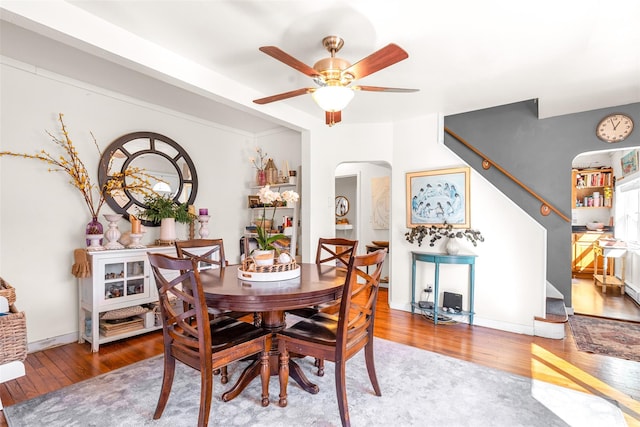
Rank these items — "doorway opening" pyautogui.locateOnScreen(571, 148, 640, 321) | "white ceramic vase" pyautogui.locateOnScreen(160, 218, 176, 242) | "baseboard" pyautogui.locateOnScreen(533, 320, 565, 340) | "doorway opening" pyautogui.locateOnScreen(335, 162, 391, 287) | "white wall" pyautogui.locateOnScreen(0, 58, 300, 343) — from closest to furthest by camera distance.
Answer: "white wall" pyautogui.locateOnScreen(0, 58, 300, 343)
"baseboard" pyautogui.locateOnScreen(533, 320, 565, 340)
"white ceramic vase" pyautogui.locateOnScreen(160, 218, 176, 242)
"doorway opening" pyautogui.locateOnScreen(571, 148, 640, 321)
"doorway opening" pyautogui.locateOnScreen(335, 162, 391, 287)

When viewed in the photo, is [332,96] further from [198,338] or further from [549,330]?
[549,330]

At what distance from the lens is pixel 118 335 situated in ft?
9.69

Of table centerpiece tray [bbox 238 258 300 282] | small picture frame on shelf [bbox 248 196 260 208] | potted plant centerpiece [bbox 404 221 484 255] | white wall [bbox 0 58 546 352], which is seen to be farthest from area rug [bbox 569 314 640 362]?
small picture frame on shelf [bbox 248 196 260 208]

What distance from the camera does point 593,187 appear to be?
6.14 metres

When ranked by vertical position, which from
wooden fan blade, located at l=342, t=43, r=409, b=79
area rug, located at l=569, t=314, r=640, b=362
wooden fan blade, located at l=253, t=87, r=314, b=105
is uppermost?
wooden fan blade, located at l=342, t=43, r=409, b=79

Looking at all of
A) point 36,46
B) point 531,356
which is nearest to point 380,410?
point 531,356

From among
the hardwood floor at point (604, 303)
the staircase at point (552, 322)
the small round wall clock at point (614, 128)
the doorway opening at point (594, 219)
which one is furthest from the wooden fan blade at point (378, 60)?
the doorway opening at point (594, 219)

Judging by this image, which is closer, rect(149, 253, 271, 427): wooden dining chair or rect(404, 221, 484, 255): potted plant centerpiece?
rect(149, 253, 271, 427): wooden dining chair

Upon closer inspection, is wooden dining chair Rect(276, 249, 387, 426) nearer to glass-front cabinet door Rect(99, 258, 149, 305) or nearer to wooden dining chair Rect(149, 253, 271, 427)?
wooden dining chair Rect(149, 253, 271, 427)

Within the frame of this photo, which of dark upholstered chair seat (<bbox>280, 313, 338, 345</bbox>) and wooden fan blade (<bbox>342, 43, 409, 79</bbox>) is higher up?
wooden fan blade (<bbox>342, 43, 409, 79</bbox>)

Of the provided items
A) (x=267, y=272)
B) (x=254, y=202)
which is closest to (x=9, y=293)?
(x=267, y=272)

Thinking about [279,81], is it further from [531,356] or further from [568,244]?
[568,244]

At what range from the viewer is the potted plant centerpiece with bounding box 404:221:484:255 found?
357cm

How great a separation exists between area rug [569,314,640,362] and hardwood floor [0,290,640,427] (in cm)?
11
